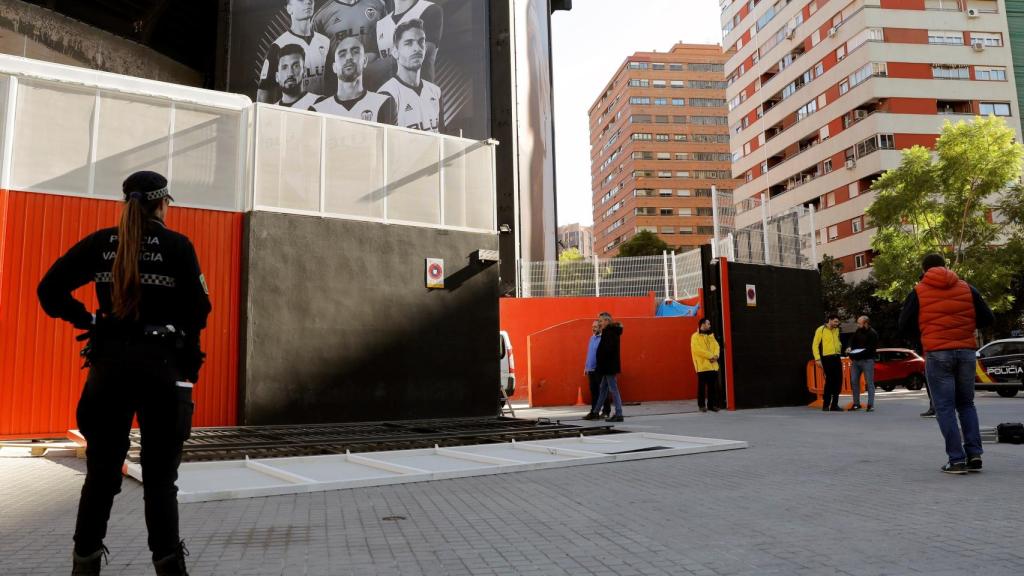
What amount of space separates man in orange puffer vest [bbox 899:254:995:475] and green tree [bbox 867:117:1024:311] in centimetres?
2285

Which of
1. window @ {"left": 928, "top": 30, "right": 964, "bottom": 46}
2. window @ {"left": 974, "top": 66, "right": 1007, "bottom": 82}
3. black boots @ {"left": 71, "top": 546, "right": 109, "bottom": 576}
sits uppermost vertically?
window @ {"left": 928, "top": 30, "right": 964, "bottom": 46}

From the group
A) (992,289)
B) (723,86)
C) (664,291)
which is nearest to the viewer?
(664,291)

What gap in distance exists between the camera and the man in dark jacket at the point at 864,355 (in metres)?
13.8

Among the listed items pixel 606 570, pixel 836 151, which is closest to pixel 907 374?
pixel 606 570

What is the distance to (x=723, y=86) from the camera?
96.2 m

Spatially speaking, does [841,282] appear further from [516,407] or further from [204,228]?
[204,228]

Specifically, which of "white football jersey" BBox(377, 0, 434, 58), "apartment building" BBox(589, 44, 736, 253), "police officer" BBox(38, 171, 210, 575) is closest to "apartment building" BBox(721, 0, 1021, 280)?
"white football jersey" BBox(377, 0, 434, 58)

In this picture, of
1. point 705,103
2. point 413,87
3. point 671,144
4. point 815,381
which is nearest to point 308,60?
point 413,87

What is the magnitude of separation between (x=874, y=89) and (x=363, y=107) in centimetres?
3479

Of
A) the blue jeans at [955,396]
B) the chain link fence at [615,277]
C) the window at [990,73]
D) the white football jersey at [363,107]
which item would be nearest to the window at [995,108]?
the window at [990,73]

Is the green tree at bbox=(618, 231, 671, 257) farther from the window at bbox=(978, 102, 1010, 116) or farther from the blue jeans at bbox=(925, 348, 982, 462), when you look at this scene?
the blue jeans at bbox=(925, 348, 982, 462)

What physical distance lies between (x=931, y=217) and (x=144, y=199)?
3029 cm

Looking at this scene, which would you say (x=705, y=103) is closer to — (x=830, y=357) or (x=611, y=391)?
(x=830, y=357)

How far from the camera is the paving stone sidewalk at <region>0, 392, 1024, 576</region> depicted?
3389mm
